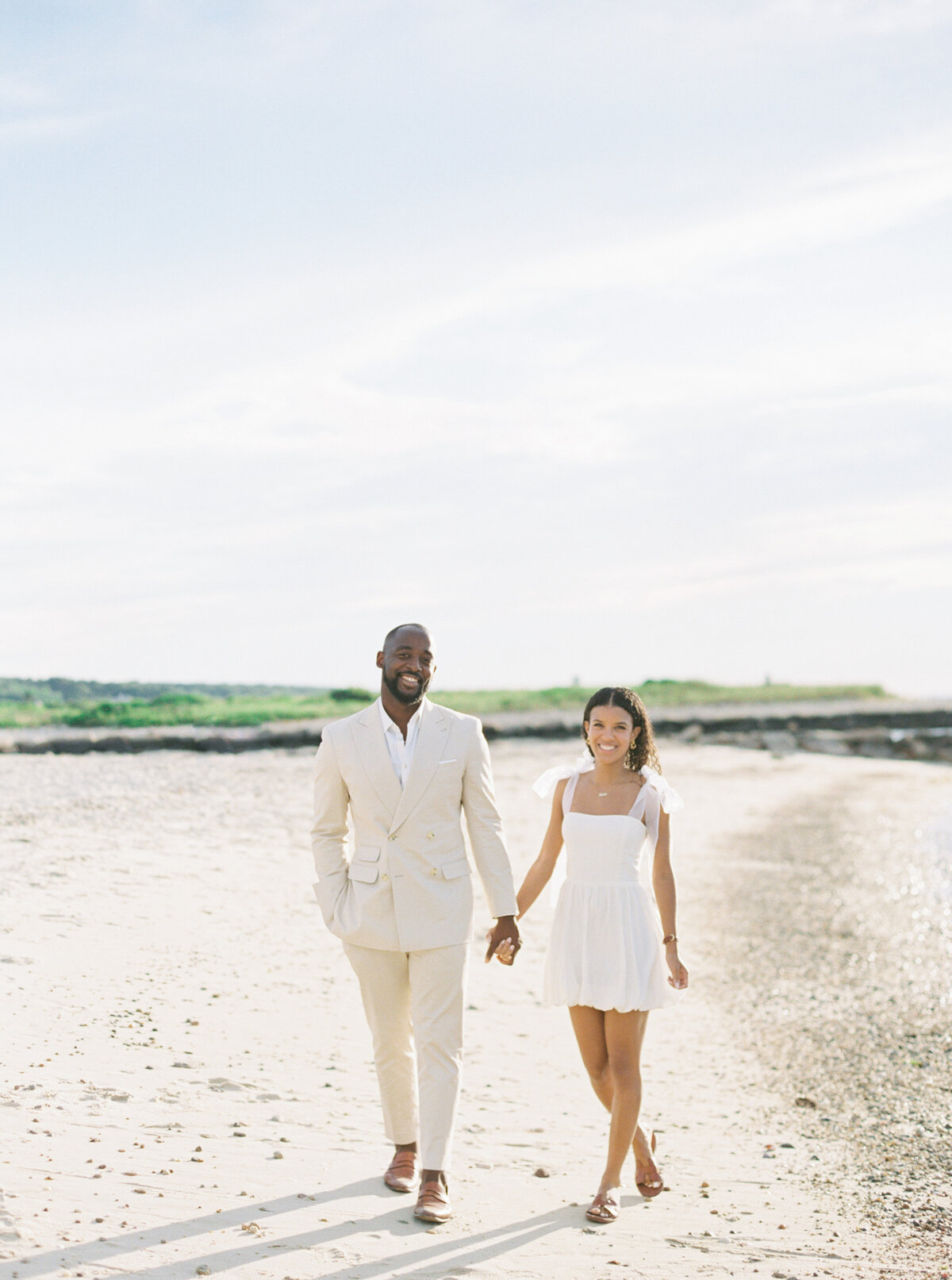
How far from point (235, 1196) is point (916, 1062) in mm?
6027

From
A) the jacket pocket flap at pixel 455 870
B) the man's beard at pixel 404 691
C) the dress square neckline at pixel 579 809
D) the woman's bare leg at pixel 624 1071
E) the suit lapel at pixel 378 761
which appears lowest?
the woman's bare leg at pixel 624 1071

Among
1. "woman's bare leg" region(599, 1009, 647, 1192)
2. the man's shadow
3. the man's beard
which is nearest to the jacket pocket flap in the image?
the man's beard

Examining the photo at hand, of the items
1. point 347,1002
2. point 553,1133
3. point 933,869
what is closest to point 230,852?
point 347,1002

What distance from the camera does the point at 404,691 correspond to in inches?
192

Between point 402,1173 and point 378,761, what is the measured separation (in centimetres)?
188

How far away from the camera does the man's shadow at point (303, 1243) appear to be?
14.3 feet

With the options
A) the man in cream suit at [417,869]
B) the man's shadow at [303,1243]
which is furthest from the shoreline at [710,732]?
the man in cream suit at [417,869]

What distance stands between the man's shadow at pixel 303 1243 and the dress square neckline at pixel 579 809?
1751 millimetres

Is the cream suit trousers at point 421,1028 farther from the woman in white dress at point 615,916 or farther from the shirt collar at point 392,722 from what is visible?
the shirt collar at point 392,722

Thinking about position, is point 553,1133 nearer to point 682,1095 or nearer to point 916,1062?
point 682,1095

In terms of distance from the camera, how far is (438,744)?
4.95 meters

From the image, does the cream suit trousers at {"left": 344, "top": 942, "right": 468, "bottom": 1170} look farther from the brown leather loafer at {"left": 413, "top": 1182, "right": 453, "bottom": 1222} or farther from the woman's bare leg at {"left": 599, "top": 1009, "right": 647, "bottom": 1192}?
the woman's bare leg at {"left": 599, "top": 1009, "right": 647, "bottom": 1192}

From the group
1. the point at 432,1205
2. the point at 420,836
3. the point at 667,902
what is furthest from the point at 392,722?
the point at 432,1205

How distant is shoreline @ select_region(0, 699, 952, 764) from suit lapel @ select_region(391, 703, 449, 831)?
61.7ft
